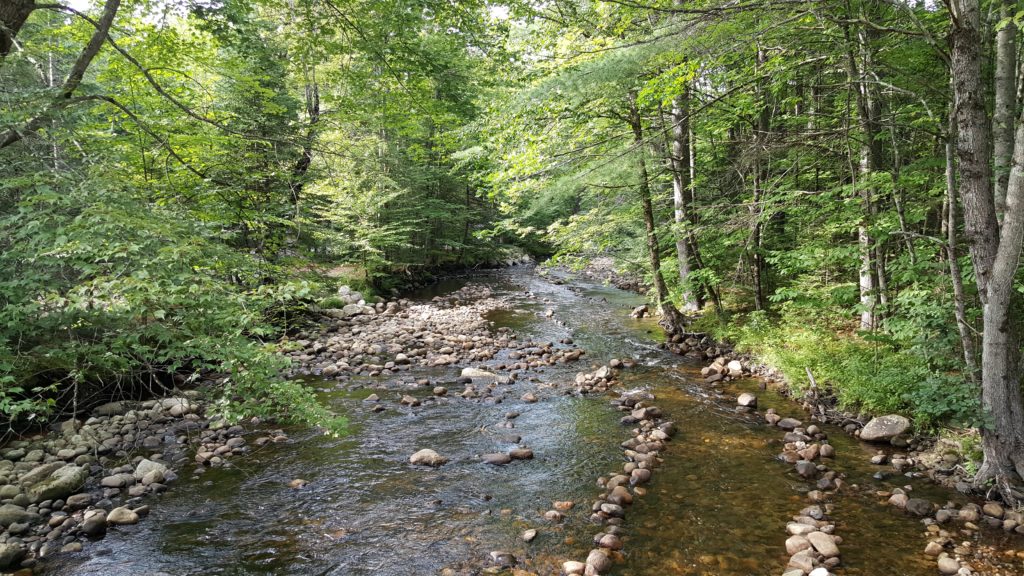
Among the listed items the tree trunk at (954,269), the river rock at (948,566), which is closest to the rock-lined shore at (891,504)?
the river rock at (948,566)

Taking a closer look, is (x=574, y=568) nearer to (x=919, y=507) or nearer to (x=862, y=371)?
(x=919, y=507)

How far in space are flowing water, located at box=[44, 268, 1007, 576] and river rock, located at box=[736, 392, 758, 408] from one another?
0.86 feet

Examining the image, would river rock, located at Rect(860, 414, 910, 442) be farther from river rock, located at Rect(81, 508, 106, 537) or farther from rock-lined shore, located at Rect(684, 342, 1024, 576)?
river rock, located at Rect(81, 508, 106, 537)

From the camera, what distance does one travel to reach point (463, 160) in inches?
388

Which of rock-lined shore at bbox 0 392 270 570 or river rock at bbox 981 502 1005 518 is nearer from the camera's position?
river rock at bbox 981 502 1005 518

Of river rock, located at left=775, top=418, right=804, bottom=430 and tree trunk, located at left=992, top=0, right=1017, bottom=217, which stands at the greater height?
tree trunk, located at left=992, top=0, right=1017, bottom=217

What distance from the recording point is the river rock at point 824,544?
4262mm

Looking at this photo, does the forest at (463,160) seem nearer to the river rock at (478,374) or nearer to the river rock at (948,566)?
the river rock at (948,566)

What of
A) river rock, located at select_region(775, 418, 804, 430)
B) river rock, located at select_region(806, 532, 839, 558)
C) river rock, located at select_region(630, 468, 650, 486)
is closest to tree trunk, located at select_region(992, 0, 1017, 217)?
river rock, located at select_region(775, 418, 804, 430)

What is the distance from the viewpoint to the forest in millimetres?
3834

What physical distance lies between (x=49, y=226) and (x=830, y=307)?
11.0 meters

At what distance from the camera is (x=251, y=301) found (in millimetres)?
4336

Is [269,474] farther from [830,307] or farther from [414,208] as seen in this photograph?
[414,208]

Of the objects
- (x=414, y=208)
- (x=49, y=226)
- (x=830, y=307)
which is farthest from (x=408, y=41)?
(x=414, y=208)
